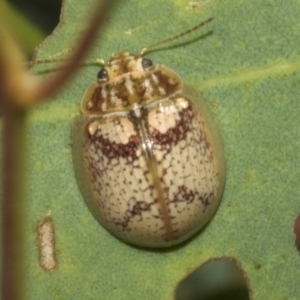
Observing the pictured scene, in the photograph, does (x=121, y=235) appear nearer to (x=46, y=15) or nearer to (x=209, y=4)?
(x=209, y=4)

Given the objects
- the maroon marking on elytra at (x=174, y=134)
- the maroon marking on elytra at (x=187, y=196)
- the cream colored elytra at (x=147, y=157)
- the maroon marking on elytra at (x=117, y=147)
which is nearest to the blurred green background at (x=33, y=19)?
the cream colored elytra at (x=147, y=157)

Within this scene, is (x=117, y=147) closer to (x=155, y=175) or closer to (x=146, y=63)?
(x=155, y=175)

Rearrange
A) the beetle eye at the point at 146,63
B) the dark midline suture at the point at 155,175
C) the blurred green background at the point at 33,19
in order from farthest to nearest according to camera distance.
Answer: the blurred green background at the point at 33,19 < the beetle eye at the point at 146,63 < the dark midline suture at the point at 155,175

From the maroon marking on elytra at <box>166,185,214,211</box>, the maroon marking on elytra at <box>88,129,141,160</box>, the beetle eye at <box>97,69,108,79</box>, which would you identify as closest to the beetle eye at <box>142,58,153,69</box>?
the beetle eye at <box>97,69,108,79</box>

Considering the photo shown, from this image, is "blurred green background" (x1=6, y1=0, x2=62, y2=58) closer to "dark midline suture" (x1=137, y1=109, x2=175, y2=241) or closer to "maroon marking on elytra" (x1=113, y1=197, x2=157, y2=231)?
"dark midline suture" (x1=137, y1=109, x2=175, y2=241)

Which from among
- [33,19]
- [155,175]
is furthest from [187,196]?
[33,19]

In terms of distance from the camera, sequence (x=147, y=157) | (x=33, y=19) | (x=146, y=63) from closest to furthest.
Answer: (x=147, y=157), (x=146, y=63), (x=33, y=19)

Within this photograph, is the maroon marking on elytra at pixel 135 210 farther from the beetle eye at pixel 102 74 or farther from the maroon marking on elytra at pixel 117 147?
the beetle eye at pixel 102 74
